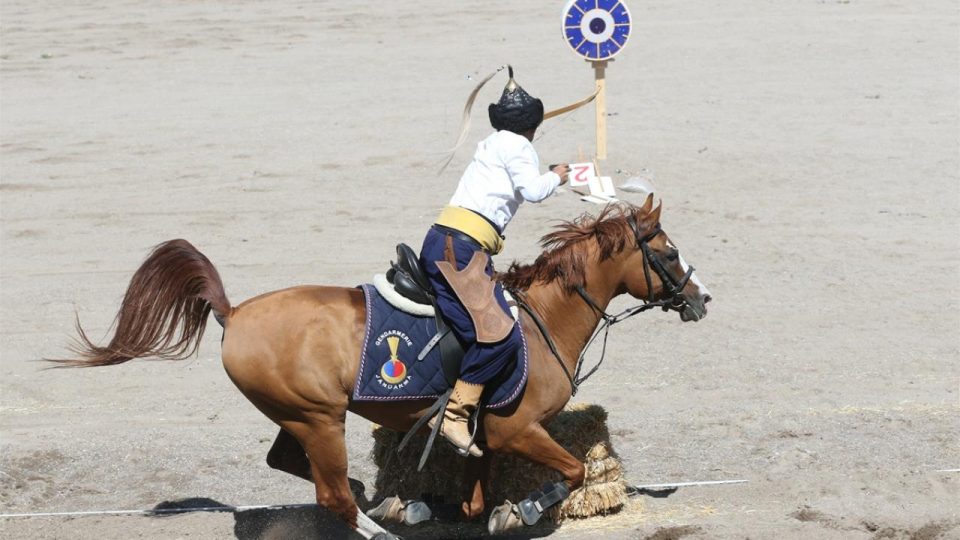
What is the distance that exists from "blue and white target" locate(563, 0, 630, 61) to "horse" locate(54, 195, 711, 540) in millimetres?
6693

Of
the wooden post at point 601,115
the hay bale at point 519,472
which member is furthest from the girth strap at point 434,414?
the wooden post at point 601,115

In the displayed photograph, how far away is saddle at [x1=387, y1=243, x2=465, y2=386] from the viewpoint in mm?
6586

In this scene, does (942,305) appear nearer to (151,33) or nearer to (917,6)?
(917,6)

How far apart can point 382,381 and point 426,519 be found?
4.24 feet

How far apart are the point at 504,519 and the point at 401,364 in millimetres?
1238

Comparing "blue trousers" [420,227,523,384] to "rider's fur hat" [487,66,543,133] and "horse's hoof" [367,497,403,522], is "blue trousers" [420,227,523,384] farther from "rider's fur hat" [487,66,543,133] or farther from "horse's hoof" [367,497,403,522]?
"horse's hoof" [367,497,403,522]

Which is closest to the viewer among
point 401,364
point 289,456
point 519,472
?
point 401,364

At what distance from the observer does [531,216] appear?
13523 millimetres

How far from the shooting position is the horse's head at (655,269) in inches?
276

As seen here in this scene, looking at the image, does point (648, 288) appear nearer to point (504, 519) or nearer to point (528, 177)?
point (528, 177)

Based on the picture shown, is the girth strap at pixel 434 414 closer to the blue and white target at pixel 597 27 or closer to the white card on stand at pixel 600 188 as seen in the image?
the white card on stand at pixel 600 188

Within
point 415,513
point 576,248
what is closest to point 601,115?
point 576,248

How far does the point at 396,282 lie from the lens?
668cm

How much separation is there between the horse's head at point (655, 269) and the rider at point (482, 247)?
Result: 588 millimetres
